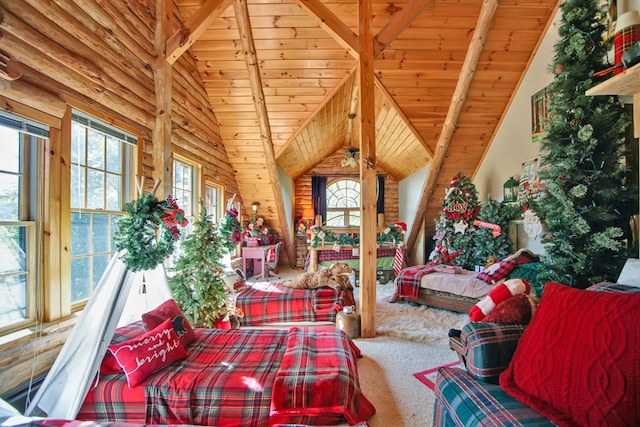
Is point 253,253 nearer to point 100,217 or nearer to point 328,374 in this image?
point 100,217

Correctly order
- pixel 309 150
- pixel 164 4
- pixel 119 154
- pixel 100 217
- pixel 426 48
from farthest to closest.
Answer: pixel 309 150
pixel 426 48
pixel 164 4
pixel 119 154
pixel 100 217

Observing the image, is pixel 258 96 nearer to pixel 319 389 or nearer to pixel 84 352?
pixel 84 352

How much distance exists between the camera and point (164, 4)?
9.92 feet

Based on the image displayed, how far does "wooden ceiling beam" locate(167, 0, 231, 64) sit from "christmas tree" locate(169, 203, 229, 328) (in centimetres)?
166

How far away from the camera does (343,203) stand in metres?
8.35

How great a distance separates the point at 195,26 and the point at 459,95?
335cm

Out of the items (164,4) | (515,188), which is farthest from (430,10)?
(164,4)

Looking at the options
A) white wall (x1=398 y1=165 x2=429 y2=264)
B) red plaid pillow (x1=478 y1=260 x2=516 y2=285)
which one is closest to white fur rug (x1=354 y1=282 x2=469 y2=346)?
red plaid pillow (x1=478 y1=260 x2=516 y2=285)

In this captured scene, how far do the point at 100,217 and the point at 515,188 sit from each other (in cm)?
497

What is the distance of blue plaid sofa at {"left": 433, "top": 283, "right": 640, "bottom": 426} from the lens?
1222mm

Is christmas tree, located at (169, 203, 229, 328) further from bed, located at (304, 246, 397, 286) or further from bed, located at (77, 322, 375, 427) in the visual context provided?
bed, located at (304, 246, 397, 286)

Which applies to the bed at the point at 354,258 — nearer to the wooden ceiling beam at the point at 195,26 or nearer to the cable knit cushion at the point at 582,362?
the wooden ceiling beam at the point at 195,26

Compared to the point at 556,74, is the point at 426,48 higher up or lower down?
higher up

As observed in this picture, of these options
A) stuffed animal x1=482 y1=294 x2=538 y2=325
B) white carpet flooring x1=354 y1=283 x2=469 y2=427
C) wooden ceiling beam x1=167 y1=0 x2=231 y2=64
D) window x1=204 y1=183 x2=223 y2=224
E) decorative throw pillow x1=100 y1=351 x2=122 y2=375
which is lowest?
white carpet flooring x1=354 y1=283 x2=469 y2=427
